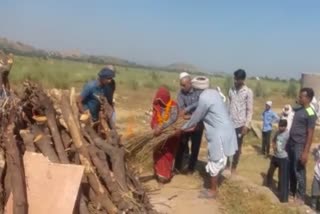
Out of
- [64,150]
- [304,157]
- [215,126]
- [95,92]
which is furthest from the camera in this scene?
[95,92]

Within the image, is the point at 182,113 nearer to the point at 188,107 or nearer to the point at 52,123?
the point at 188,107

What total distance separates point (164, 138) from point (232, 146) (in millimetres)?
896

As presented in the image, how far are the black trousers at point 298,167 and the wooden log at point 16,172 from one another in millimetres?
3558

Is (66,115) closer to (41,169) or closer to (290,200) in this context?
(41,169)

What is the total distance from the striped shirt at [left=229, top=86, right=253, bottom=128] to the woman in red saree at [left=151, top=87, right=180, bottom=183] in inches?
41.5

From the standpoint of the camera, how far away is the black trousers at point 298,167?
23.2ft

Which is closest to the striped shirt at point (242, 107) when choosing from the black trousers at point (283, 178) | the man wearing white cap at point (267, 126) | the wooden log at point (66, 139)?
the black trousers at point (283, 178)

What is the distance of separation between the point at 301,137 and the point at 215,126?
1112 millimetres

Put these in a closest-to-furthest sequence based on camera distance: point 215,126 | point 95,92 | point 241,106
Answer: point 215,126, point 95,92, point 241,106

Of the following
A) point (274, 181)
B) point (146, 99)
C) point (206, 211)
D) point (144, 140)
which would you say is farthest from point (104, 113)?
point (146, 99)

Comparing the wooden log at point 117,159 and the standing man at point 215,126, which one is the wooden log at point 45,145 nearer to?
the wooden log at point 117,159

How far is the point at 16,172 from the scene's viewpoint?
526 cm

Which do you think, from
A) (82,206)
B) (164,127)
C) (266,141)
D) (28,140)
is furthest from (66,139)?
(266,141)

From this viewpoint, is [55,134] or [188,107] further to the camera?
[188,107]
